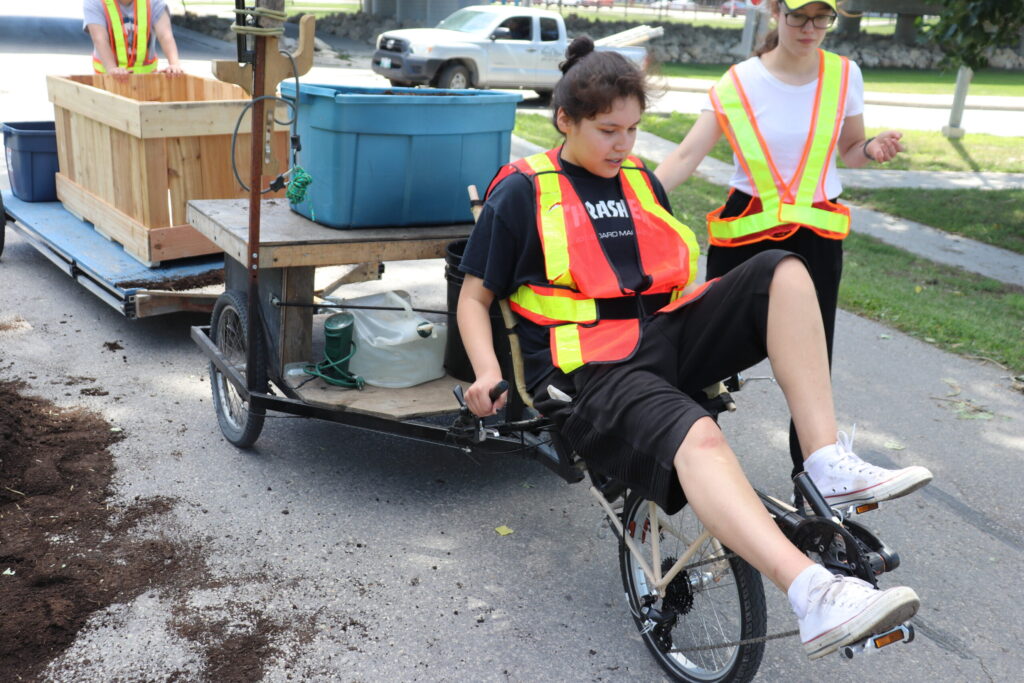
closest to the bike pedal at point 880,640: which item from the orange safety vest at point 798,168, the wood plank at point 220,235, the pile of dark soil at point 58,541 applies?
the orange safety vest at point 798,168

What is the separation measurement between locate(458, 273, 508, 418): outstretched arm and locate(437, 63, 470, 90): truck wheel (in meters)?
15.9

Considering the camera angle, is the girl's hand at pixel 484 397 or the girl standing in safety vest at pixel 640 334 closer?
the girl standing in safety vest at pixel 640 334

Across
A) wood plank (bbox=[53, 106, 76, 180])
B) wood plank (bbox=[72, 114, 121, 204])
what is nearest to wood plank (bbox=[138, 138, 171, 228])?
wood plank (bbox=[72, 114, 121, 204])

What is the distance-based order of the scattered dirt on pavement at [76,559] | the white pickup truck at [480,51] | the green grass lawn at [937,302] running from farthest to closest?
the white pickup truck at [480,51] → the green grass lawn at [937,302] → the scattered dirt on pavement at [76,559]

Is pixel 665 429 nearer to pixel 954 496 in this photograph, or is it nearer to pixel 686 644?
pixel 686 644

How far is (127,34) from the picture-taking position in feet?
22.7

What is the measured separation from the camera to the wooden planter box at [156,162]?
5.61 metres

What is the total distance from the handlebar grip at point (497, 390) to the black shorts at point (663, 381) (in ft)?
0.42

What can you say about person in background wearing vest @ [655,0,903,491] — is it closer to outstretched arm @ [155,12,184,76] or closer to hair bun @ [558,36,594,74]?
hair bun @ [558,36,594,74]

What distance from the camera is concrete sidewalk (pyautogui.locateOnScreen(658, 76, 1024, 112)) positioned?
2112 centimetres

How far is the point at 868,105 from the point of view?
2066cm

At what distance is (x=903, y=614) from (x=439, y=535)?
75.1 inches

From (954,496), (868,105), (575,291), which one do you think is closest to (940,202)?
(954,496)

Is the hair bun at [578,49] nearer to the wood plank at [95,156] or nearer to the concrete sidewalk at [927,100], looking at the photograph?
the wood plank at [95,156]
